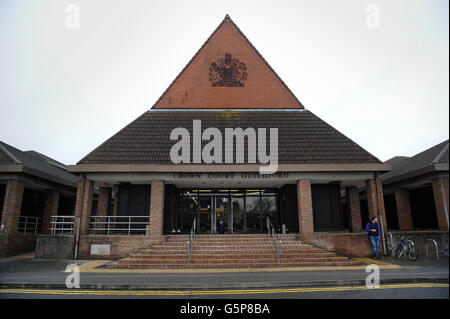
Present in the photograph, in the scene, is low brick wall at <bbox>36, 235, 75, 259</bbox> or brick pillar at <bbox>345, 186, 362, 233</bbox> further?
brick pillar at <bbox>345, 186, 362, 233</bbox>

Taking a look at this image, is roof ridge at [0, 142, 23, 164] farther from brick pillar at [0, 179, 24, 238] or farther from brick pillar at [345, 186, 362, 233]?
brick pillar at [345, 186, 362, 233]

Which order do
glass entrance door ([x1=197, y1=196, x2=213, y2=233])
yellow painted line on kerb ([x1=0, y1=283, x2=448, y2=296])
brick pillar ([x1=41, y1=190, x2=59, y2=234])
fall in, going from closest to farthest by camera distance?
yellow painted line on kerb ([x1=0, y1=283, x2=448, y2=296])
glass entrance door ([x1=197, y1=196, x2=213, y2=233])
brick pillar ([x1=41, y1=190, x2=59, y2=234])

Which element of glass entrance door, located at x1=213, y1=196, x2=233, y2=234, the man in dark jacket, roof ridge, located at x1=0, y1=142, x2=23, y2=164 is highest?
roof ridge, located at x1=0, y1=142, x2=23, y2=164

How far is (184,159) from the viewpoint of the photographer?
43.5ft

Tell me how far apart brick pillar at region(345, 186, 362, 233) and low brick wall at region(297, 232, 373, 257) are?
398 cm

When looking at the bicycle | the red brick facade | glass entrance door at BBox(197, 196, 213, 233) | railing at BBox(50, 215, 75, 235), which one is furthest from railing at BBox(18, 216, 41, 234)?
the bicycle

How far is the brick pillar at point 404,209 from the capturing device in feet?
55.6

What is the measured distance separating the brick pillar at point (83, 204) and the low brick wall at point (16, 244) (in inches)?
160

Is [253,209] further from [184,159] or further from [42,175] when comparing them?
[42,175]

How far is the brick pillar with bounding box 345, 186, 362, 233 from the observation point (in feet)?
53.9

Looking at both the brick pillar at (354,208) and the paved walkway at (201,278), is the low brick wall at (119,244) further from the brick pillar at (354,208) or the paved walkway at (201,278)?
the brick pillar at (354,208)

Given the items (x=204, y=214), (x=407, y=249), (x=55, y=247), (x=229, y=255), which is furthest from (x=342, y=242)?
(x=55, y=247)
